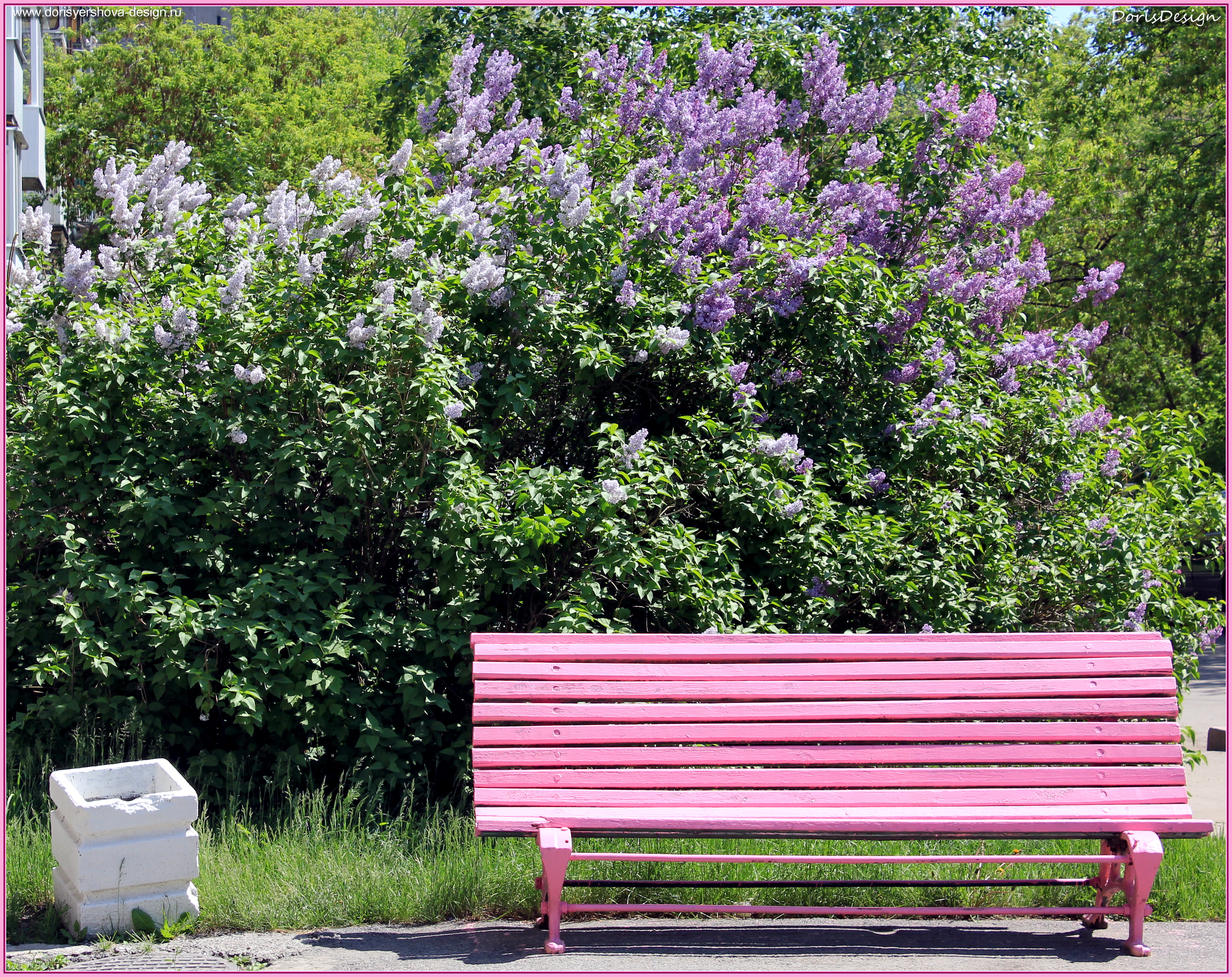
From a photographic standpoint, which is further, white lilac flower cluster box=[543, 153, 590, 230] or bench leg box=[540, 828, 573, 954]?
white lilac flower cluster box=[543, 153, 590, 230]

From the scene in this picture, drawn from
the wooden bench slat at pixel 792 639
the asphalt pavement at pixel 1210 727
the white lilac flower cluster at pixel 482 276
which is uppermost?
the white lilac flower cluster at pixel 482 276

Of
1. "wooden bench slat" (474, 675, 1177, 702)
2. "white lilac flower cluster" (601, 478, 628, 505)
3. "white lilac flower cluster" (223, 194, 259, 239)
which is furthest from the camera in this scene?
"white lilac flower cluster" (223, 194, 259, 239)

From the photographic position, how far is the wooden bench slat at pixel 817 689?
4.29 meters

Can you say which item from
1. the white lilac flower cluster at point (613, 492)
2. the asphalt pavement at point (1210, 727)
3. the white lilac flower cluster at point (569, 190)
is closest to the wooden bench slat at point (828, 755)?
the asphalt pavement at point (1210, 727)

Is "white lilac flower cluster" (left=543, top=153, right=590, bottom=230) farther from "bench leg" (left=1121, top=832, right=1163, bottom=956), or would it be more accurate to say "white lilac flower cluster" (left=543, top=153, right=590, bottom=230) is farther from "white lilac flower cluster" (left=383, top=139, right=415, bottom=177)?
"bench leg" (left=1121, top=832, right=1163, bottom=956)

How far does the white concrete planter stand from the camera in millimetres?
3869

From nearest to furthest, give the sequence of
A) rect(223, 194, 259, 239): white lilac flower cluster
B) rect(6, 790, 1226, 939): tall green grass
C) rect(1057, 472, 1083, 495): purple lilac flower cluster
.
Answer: rect(6, 790, 1226, 939): tall green grass → rect(223, 194, 259, 239): white lilac flower cluster → rect(1057, 472, 1083, 495): purple lilac flower cluster

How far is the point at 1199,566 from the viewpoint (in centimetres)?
2805

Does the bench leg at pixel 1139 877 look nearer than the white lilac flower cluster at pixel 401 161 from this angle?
Yes

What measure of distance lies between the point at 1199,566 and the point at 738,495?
85.0 ft

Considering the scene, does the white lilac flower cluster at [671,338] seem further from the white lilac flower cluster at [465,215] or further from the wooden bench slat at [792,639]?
the wooden bench slat at [792,639]

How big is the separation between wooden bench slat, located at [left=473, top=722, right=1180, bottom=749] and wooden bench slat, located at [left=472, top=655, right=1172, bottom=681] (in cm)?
17

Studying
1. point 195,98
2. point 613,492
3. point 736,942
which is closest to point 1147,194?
point 613,492

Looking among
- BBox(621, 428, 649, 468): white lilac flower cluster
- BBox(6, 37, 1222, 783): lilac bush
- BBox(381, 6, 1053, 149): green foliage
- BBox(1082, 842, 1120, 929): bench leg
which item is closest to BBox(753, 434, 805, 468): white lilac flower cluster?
BBox(6, 37, 1222, 783): lilac bush
